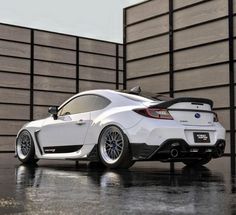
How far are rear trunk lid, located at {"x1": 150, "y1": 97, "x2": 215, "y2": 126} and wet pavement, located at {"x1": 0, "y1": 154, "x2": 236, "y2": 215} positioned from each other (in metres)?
1.16

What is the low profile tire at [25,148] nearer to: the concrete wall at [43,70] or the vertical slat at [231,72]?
the vertical slat at [231,72]

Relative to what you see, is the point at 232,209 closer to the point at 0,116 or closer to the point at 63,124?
the point at 63,124

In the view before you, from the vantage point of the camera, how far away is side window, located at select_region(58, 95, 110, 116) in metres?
8.14

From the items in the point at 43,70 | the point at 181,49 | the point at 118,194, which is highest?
the point at 43,70

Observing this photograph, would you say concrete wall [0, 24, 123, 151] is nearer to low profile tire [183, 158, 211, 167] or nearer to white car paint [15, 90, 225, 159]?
white car paint [15, 90, 225, 159]

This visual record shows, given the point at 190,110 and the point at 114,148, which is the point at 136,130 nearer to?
the point at 114,148

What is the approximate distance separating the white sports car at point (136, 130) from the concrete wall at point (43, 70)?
8.45 metres

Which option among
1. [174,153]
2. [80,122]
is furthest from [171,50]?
[174,153]

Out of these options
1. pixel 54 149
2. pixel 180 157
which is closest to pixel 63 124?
pixel 54 149

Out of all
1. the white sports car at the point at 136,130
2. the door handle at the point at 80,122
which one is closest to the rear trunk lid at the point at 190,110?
the white sports car at the point at 136,130

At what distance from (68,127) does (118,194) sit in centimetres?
406

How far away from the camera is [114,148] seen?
756 centimetres

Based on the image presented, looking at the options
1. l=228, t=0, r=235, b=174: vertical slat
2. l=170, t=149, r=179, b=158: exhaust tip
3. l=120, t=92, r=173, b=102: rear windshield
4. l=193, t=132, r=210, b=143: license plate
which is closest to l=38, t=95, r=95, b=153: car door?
l=120, t=92, r=173, b=102: rear windshield

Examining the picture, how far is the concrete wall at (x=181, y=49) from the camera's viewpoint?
1117cm
